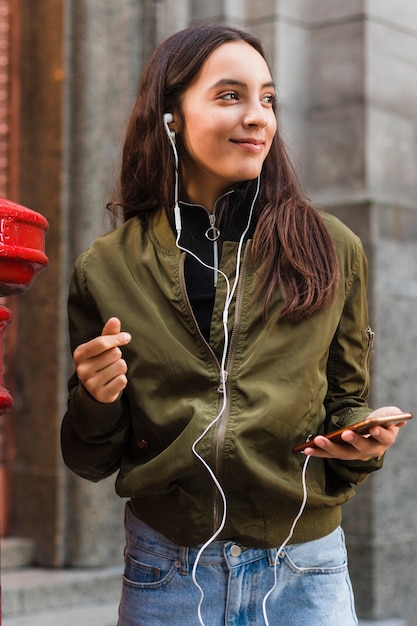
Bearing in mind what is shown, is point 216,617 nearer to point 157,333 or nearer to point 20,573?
point 157,333

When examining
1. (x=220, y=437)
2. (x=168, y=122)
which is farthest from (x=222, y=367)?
(x=168, y=122)

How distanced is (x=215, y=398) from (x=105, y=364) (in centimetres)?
24

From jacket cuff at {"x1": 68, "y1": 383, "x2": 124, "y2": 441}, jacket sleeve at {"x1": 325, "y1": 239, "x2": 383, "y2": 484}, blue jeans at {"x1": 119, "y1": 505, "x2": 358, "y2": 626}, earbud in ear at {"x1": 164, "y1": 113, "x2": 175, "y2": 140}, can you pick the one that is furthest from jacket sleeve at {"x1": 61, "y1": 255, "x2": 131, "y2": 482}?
jacket sleeve at {"x1": 325, "y1": 239, "x2": 383, "y2": 484}

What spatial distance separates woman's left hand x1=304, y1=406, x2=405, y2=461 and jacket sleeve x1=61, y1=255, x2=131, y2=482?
16.1 inches

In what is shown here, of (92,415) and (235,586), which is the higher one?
(92,415)

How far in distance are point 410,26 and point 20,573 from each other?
10.9ft

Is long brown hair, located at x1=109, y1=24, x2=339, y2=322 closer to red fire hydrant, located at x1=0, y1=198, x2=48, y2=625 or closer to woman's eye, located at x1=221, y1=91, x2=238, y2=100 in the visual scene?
woman's eye, located at x1=221, y1=91, x2=238, y2=100

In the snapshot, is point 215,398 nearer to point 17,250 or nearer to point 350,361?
point 350,361

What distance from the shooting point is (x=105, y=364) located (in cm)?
214

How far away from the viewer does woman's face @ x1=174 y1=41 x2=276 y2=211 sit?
7.68 feet

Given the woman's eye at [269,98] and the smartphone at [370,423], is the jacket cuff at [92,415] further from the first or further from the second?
the woman's eye at [269,98]

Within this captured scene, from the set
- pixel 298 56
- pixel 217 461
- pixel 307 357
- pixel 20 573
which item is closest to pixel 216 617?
pixel 217 461

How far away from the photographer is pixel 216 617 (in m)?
2.22

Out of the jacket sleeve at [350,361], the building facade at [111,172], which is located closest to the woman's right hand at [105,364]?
the jacket sleeve at [350,361]
